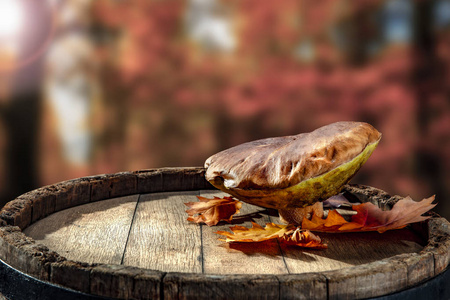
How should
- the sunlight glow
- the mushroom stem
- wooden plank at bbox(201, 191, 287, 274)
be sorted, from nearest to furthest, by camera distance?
1. wooden plank at bbox(201, 191, 287, 274)
2. the mushroom stem
3. the sunlight glow

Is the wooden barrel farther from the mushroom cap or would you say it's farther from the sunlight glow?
the sunlight glow

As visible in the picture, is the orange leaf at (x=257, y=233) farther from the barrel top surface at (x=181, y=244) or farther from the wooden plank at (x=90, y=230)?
the wooden plank at (x=90, y=230)

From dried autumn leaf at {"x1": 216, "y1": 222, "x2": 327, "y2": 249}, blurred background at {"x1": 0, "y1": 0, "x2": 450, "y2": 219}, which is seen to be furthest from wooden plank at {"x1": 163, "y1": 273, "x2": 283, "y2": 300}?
blurred background at {"x1": 0, "y1": 0, "x2": 450, "y2": 219}

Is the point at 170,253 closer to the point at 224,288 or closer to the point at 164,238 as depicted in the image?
the point at 164,238

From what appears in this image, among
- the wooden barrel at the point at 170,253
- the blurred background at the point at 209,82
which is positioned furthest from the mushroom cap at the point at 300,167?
the blurred background at the point at 209,82

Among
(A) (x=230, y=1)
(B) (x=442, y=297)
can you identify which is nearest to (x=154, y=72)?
(A) (x=230, y=1)

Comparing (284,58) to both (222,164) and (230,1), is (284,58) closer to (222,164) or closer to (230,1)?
(230,1)
